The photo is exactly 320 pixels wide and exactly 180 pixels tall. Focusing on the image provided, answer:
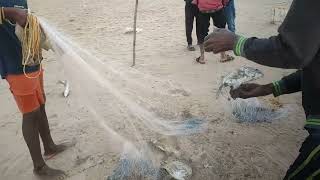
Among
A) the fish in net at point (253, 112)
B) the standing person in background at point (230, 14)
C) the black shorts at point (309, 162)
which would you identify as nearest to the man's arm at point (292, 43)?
the black shorts at point (309, 162)

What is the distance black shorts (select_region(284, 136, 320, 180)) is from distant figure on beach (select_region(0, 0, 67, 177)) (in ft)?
6.72

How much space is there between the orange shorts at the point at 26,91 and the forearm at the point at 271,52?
175 centimetres

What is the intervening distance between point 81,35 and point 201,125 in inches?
174

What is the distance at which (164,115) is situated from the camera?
399 centimetres

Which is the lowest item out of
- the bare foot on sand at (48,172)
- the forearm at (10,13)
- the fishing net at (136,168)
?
the bare foot on sand at (48,172)

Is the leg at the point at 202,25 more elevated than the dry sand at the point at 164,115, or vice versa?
A: the leg at the point at 202,25

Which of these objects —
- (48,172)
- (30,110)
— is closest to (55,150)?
(48,172)

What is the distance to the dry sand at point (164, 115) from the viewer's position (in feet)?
10.7

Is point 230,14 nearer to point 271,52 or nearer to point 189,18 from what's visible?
point 189,18

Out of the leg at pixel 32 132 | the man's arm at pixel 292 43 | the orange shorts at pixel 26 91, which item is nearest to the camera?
the man's arm at pixel 292 43

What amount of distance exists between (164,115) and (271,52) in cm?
231

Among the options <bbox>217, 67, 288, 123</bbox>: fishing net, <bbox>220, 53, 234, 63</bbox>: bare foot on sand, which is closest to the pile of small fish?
<bbox>217, 67, 288, 123</bbox>: fishing net

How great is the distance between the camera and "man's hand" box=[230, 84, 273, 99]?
2618 millimetres

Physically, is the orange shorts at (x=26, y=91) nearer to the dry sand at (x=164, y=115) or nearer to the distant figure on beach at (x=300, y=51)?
the dry sand at (x=164, y=115)
